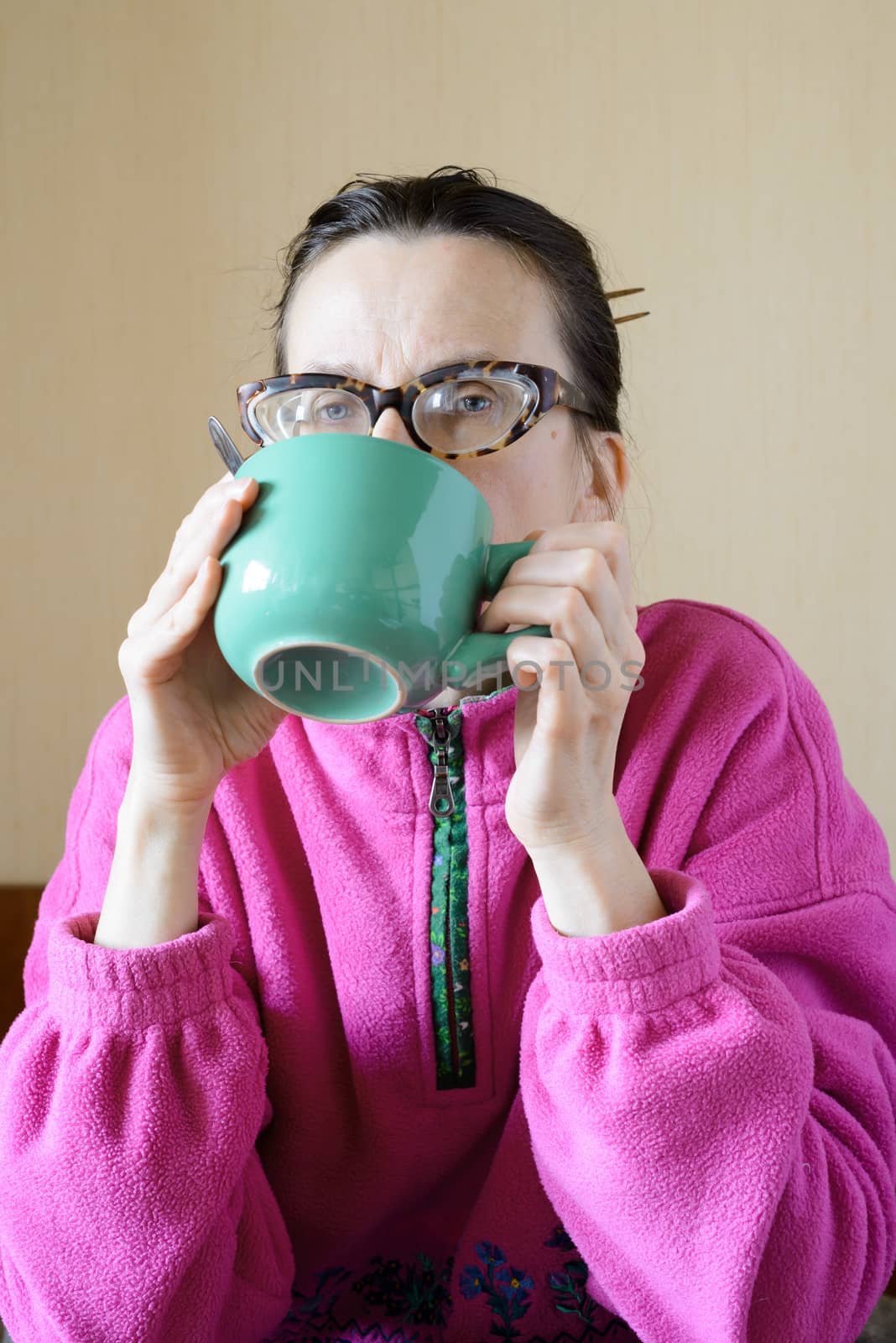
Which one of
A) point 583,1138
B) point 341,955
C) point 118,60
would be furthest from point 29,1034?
point 118,60

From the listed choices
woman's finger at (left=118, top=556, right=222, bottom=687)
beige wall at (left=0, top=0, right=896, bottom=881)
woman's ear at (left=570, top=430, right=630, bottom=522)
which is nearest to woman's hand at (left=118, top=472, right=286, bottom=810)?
woman's finger at (left=118, top=556, right=222, bottom=687)

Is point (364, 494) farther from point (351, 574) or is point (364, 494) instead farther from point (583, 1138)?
point (583, 1138)

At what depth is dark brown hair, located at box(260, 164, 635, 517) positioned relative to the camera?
1002 mm

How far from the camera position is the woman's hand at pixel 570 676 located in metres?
0.69

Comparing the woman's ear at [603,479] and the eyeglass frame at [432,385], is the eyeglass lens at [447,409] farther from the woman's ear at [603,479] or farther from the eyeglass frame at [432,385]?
the woman's ear at [603,479]

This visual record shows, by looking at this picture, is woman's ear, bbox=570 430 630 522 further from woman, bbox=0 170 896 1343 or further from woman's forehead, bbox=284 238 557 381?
woman's forehead, bbox=284 238 557 381

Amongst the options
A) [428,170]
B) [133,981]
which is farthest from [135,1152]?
[428,170]

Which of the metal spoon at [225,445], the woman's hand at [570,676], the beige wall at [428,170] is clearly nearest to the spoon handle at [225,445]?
the metal spoon at [225,445]

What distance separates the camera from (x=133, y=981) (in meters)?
0.78

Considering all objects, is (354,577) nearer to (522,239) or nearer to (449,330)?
(449,330)

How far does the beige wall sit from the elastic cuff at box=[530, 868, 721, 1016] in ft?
4.23

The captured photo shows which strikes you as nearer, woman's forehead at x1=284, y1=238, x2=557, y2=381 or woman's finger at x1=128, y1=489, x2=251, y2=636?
woman's finger at x1=128, y1=489, x2=251, y2=636

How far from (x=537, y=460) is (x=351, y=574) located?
401 mm

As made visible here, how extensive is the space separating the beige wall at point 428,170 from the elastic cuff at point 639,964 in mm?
1291
